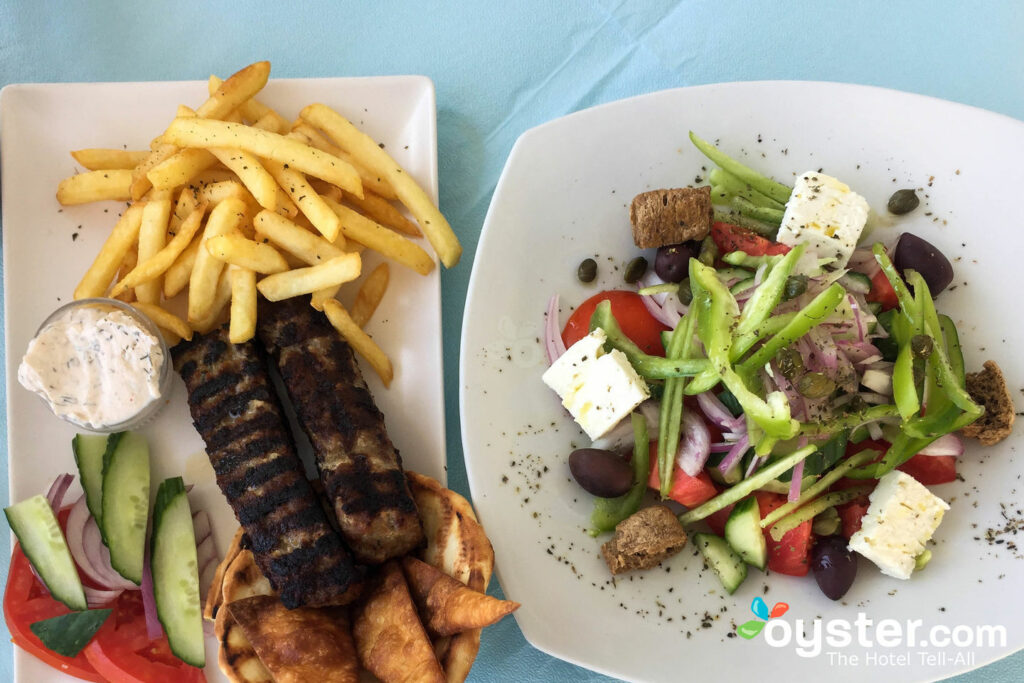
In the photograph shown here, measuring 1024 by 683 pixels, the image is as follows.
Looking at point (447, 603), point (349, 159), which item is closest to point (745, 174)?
point (349, 159)

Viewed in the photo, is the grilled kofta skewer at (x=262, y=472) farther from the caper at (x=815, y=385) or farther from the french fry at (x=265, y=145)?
the caper at (x=815, y=385)

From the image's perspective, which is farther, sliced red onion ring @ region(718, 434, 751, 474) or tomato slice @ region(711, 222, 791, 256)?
tomato slice @ region(711, 222, 791, 256)

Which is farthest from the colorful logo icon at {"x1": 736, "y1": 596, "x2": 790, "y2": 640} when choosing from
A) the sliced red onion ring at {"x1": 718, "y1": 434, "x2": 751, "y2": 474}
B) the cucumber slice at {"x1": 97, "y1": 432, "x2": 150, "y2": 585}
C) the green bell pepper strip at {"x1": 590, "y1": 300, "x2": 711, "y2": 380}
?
the cucumber slice at {"x1": 97, "y1": 432, "x2": 150, "y2": 585}

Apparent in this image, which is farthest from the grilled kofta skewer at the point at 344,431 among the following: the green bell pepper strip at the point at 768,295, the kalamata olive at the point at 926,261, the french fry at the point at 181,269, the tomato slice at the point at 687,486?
the kalamata olive at the point at 926,261

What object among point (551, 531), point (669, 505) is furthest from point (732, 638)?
point (551, 531)

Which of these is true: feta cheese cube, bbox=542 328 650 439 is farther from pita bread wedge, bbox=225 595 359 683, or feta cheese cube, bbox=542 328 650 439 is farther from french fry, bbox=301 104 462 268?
pita bread wedge, bbox=225 595 359 683

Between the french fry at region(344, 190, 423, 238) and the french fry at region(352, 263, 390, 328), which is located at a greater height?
the french fry at region(344, 190, 423, 238)

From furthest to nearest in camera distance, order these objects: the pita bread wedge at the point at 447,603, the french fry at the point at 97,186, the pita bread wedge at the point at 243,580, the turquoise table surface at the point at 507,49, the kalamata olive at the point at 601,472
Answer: the turquoise table surface at the point at 507,49, the french fry at the point at 97,186, the kalamata olive at the point at 601,472, the pita bread wedge at the point at 243,580, the pita bread wedge at the point at 447,603

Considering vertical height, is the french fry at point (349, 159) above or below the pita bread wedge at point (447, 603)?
above
